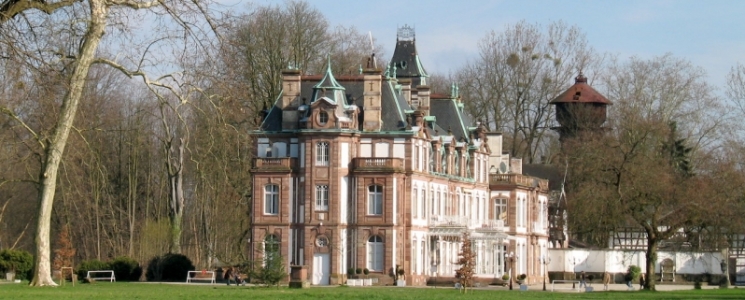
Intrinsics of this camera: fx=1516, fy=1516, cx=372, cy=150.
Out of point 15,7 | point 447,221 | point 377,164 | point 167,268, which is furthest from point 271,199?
point 15,7

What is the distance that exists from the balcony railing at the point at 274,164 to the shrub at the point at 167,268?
5.65 m

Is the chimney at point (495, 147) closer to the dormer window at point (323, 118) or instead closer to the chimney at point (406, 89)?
the chimney at point (406, 89)

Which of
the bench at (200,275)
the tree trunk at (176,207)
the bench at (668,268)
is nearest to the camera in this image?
the bench at (200,275)

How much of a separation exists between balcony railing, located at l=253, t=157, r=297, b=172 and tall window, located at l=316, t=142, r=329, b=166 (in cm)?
125

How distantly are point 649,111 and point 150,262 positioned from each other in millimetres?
42218

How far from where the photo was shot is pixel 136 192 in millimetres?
86000

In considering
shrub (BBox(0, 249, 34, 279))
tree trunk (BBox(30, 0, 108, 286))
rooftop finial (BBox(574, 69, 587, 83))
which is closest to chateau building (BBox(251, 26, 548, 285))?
shrub (BBox(0, 249, 34, 279))

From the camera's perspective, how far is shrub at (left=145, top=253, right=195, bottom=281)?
7050cm

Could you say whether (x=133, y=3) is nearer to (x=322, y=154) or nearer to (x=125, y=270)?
(x=322, y=154)

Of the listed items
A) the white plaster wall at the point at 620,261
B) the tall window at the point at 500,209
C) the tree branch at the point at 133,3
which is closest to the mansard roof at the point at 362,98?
Answer: the tall window at the point at 500,209

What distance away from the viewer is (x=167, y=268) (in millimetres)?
70750

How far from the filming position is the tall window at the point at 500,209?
8450cm

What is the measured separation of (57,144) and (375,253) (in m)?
34.8

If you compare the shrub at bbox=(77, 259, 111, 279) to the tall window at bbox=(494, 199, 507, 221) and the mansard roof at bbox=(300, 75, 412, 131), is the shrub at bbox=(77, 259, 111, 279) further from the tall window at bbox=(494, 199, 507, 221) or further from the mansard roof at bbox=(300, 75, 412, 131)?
the tall window at bbox=(494, 199, 507, 221)
